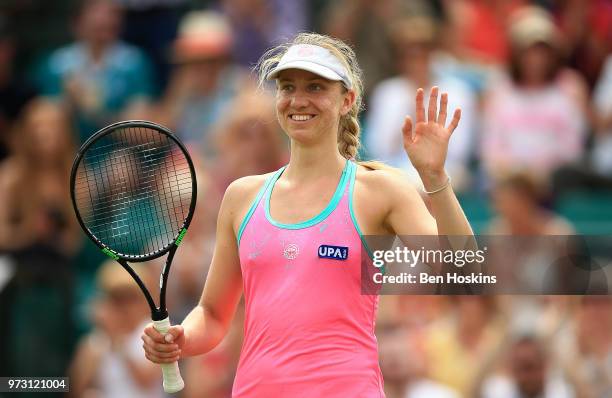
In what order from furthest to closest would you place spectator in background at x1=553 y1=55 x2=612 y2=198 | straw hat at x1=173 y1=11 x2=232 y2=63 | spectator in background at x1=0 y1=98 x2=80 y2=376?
straw hat at x1=173 y1=11 x2=232 y2=63 < spectator in background at x1=553 y1=55 x2=612 y2=198 < spectator in background at x1=0 y1=98 x2=80 y2=376

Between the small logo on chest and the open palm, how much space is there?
0.47 meters

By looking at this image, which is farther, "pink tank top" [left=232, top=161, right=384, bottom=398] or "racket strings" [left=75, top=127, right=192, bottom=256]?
"racket strings" [left=75, top=127, right=192, bottom=256]

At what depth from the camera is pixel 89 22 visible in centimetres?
1019

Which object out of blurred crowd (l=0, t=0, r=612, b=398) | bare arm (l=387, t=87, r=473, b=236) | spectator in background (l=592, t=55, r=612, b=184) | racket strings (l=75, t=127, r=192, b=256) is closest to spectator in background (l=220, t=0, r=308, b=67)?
blurred crowd (l=0, t=0, r=612, b=398)

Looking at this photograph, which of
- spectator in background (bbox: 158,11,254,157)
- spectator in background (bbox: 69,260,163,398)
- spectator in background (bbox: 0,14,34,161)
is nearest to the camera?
spectator in background (bbox: 69,260,163,398)

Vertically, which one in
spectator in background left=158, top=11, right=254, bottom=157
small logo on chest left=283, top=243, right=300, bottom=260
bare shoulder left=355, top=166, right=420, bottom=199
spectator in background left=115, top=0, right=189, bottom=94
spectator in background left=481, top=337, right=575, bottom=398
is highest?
spectator in background left=115, top=0, right=189, bottom=94

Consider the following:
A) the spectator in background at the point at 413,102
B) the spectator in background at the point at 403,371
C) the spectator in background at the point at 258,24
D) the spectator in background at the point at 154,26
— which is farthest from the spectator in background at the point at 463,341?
the spectator in background at the point at 154,26

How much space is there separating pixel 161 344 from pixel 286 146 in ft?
15.1

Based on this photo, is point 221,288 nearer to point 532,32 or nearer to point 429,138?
point 429,138

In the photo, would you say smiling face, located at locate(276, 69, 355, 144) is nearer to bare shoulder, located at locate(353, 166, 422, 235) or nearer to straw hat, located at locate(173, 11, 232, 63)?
bare shoulder, located at locate(353, 166, 422, 235)

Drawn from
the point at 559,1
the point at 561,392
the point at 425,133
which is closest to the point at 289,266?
the point at 425,133

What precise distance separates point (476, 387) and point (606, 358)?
0.73 meters

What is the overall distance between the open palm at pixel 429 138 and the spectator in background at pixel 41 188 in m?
5.22

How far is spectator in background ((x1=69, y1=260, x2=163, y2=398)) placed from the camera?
7777 millimetres
